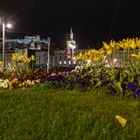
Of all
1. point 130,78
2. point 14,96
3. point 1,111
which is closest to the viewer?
point 1,111

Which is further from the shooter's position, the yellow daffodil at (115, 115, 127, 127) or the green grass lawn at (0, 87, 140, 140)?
the yellow daffodil at (115, 115, 127, 127)

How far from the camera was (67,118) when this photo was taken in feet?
17.2

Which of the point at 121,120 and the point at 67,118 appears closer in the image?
the point at 121,120

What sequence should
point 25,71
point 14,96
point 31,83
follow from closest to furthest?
point 14,96 → point 31,83 → point 25,71

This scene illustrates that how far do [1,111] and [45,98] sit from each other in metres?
1.18

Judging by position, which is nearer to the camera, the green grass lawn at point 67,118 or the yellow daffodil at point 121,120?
the green grass lawn at point 67,118

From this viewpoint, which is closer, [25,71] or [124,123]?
[124,123]

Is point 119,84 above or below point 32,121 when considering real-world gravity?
above

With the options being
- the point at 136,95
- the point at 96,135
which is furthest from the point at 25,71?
the point at 96,135

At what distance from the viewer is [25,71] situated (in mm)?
12516

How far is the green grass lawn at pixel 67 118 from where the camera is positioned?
4.56m

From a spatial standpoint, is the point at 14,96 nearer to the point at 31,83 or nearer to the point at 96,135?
the point at 31,83

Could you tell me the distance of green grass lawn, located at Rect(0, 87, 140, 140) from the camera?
4559 mm

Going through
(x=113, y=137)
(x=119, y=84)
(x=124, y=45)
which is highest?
(x=124, y=45)
